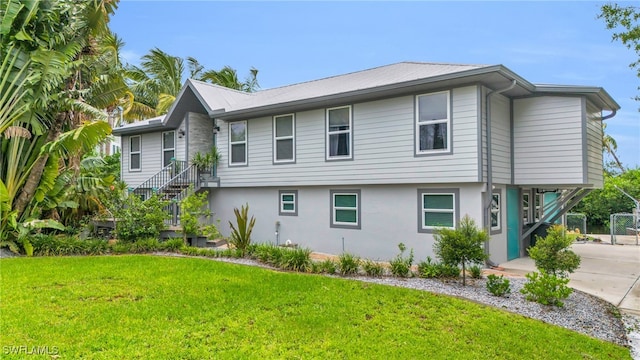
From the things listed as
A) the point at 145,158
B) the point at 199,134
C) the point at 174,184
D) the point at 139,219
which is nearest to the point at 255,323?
the point at 139,219

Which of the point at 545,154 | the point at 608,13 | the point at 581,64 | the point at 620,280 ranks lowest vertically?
the point at 620,280

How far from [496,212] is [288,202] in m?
6.03

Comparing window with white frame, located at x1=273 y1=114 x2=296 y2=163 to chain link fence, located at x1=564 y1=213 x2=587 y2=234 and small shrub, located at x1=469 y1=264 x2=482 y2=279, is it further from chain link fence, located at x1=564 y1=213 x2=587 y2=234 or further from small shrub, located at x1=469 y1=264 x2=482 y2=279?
chain link fence, located at x1=564 y1=213 x2=587 y2=234

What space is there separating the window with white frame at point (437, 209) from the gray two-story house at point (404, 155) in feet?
0.08

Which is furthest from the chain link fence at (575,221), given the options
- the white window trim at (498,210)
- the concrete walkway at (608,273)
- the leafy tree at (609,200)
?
the white window trim at (498,210)

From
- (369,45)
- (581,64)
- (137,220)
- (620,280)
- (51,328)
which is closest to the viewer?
(51,328)

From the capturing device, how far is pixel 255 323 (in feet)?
15.1

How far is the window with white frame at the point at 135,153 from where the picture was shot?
1636 centimetres

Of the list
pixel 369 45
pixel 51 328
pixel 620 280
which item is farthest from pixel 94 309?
pixel 369 45

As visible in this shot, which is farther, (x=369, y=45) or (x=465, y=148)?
(x=369, y=45)

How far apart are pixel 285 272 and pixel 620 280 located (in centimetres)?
708

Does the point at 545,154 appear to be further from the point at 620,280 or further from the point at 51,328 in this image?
the point at 51,328

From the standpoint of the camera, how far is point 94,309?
4934 mm

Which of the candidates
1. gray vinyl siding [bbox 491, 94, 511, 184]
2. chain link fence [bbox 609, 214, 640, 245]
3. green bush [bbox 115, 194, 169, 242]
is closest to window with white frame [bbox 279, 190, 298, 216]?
green bush [bbox 115, 194, 169, 242]
